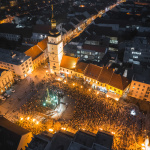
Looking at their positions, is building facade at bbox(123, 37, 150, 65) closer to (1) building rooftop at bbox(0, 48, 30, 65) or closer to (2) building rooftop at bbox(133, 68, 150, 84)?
(2) building rooftop at bbox(133, 68, 150, 84)

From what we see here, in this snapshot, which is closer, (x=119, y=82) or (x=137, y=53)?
(x=119, y=82)

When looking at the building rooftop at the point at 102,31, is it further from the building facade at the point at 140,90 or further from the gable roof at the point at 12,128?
the gable roof at the point at 12,128

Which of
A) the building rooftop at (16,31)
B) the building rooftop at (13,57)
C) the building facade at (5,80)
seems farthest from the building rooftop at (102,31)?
the building facade at (5,80)

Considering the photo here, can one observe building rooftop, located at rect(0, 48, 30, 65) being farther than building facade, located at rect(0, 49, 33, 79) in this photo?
Yes

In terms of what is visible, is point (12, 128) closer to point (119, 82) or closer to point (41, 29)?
point (119, 82)

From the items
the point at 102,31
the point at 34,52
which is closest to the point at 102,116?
the point at 34,52

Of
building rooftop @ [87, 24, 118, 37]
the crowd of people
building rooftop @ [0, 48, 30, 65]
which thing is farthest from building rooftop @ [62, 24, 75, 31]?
the crowd of people

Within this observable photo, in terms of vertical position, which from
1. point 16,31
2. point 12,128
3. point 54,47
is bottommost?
point 12,128
